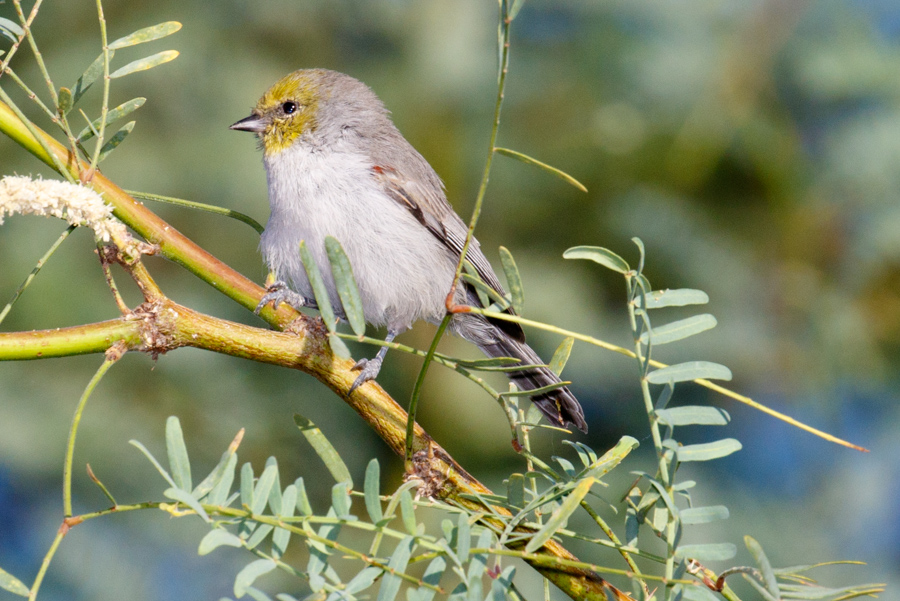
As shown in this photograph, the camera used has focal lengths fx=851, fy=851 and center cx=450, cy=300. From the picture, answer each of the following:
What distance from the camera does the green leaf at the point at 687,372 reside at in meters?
1.15

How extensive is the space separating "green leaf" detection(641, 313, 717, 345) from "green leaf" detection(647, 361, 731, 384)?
0.05 meters

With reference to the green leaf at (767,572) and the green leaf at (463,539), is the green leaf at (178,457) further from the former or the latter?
the green leaf at (767,572)

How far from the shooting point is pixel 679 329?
1.25 meters

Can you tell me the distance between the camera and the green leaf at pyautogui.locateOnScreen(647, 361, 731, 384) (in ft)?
3.77

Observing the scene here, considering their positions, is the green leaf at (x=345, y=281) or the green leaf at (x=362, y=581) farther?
the green leaf at (x=345, y=281)

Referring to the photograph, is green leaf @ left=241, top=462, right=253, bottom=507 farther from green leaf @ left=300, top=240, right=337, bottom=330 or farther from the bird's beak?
the bird's beak

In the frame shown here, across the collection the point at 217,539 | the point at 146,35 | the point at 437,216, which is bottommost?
the point at 217,539

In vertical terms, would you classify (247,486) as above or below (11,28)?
below

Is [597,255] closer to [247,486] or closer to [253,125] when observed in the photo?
[247,486]

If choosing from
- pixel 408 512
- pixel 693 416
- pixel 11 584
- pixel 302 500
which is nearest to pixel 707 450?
pixel 693 416

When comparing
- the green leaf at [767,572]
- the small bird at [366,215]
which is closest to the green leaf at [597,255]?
the green leaf at [767,572]

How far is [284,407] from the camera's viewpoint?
4.13 meters

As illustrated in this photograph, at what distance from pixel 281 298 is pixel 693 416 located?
99 cm

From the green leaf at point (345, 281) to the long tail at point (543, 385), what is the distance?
902 millimetres
